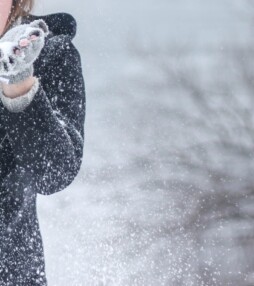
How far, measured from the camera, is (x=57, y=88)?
1158 millimetres

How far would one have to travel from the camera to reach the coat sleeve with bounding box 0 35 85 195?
1.02m

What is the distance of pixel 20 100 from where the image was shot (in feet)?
3.22

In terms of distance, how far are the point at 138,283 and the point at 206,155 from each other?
1323 mm

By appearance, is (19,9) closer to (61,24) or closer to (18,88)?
(61,24)

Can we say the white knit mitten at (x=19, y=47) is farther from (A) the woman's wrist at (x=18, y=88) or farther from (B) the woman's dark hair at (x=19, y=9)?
(B) the woman's dark hair at (x=19, y=9)

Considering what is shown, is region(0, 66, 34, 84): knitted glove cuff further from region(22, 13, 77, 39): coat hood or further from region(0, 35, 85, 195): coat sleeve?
region(22, 13, 77, 39): coat hood

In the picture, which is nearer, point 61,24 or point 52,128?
point 52,128

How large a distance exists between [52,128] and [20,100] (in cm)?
7

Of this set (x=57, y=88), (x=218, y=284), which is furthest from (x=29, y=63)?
(x=218, y=284)

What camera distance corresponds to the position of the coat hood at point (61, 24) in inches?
52.1

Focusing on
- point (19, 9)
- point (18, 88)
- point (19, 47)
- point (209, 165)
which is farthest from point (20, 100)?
point (209, 165)

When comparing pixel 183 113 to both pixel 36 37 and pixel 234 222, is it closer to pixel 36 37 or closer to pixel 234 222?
pixel 234 222

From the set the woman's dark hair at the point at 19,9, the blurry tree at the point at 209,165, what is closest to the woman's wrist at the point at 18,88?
the woman's dark hair at the point at 19,9

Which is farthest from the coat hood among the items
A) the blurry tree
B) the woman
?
the blurry tree
